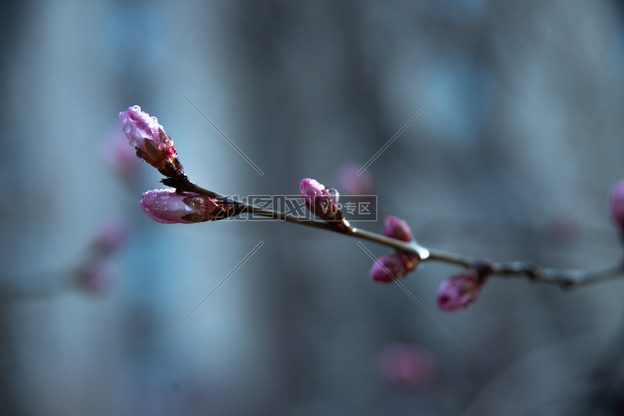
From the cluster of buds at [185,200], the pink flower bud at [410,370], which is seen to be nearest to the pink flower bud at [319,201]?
the cluster of buds at [185,200]

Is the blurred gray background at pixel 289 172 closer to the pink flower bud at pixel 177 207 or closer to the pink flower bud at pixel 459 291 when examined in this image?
the pink flower bud at pixel 459 291

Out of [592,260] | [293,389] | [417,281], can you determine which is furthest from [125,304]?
[592,260]

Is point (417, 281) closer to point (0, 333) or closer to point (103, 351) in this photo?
point (103, 351)

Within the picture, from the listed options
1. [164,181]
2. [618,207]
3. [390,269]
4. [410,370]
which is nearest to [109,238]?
[164,181]

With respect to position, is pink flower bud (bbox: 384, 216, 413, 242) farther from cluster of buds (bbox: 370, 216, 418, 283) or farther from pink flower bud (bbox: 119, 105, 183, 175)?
pink flower bud (bbox: 119, 105, 183, 175)

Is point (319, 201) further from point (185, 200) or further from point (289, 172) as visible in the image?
point (289, 172)

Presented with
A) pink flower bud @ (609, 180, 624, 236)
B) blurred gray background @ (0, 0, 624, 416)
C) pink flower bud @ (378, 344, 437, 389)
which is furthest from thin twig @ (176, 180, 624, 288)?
blurred gray background @ (0, 0, 624, 416)

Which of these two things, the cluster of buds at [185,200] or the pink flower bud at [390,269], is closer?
the cluster of buds at [185,200]
